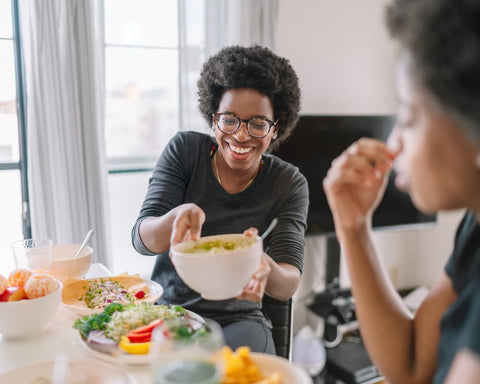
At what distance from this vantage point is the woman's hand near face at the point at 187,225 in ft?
3.78

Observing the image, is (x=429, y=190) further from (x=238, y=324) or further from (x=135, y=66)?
(x=135, y=66)

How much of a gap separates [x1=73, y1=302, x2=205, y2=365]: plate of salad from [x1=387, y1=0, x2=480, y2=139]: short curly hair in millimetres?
714

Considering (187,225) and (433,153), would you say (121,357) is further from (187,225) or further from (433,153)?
(433,153)

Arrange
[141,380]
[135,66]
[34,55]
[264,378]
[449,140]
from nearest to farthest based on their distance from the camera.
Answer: [449,140] → [264,378] → [141,380] → [34,55] → [135,66]

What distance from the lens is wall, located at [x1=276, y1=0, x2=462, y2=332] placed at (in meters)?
3.07

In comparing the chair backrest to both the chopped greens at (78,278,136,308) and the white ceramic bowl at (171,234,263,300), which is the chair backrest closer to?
the chopped greens at (78,278,136,308)

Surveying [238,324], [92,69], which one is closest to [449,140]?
[238,324]

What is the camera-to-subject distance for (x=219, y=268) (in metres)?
0.92

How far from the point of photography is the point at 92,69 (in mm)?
2385

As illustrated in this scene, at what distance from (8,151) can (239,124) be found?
1.55 m

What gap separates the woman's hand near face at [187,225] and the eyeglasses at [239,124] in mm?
483

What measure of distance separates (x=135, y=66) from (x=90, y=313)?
6.40ft

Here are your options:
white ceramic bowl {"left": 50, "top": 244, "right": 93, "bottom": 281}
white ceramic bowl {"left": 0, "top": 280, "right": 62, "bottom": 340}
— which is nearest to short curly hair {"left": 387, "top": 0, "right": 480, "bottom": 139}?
white ceramic bowl {"left": 0, "top": 280, "right": 62, "bottom": 340}

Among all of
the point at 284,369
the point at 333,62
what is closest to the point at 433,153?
the point at 284,369
